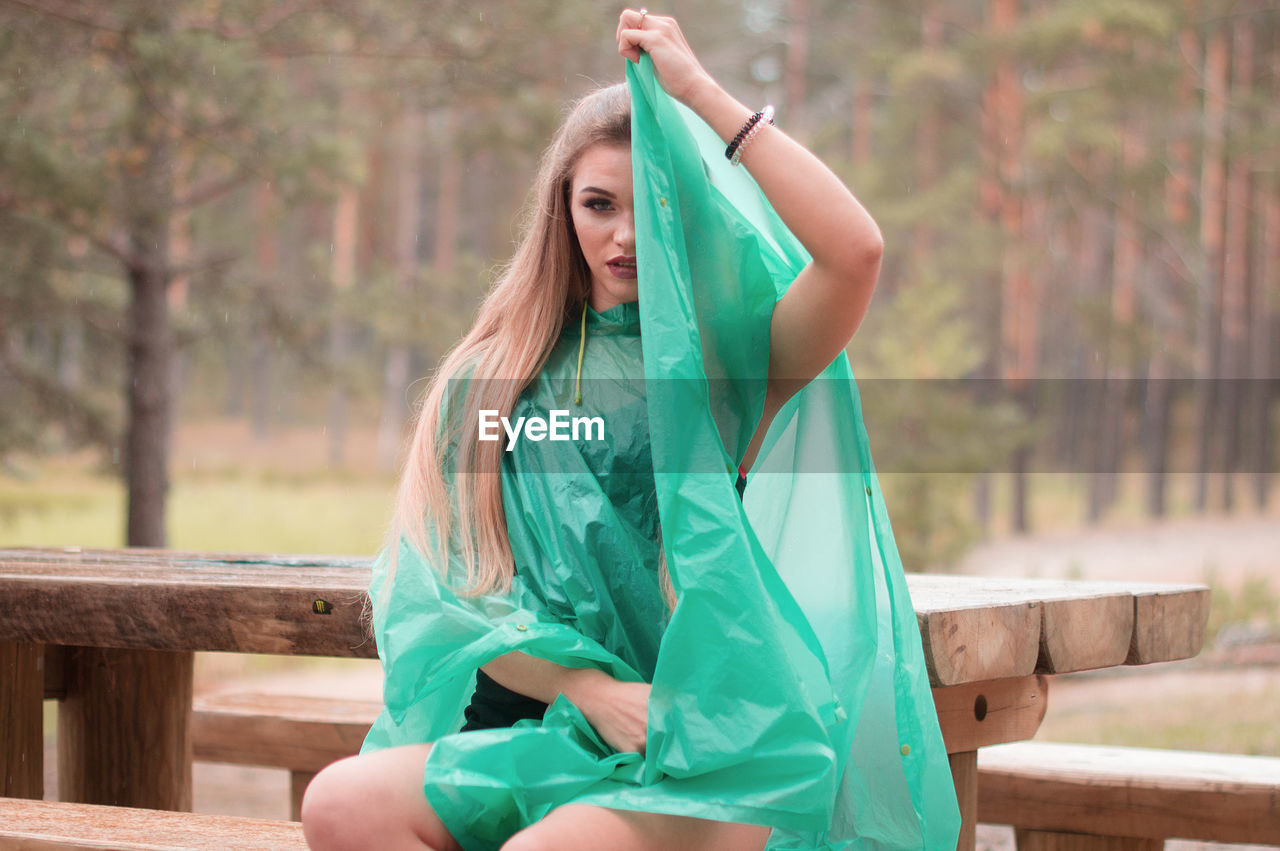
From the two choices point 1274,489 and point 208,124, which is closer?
point 208,124

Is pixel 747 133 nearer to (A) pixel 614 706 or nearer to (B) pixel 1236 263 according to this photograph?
(A) pixel 614 706

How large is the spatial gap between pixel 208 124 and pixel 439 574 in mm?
7403

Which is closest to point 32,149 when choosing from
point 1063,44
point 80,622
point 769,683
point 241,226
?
point 80,622

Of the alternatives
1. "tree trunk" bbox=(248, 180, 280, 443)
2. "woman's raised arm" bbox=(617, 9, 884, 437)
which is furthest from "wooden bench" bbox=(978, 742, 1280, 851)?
"tree trunk" bbox=(248, 180, 280, 443)

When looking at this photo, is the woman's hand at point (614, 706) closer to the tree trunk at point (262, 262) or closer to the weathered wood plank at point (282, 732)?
the weathered wood plank at point (282, 732)

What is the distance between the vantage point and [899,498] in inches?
404

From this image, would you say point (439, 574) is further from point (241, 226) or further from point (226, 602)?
point (241, 226)

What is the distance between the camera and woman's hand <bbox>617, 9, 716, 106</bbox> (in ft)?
6.25

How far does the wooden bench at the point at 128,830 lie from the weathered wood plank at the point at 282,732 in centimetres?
109

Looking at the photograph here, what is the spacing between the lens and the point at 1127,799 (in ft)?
9.09

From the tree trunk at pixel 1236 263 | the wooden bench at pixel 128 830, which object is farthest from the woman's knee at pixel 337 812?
the tree trunk at pixel 1236 263

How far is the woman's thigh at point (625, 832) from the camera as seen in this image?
1.57 meters

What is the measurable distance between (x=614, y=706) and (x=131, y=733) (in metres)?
2.16

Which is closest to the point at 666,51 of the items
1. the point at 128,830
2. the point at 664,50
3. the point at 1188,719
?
the point at 664,50
